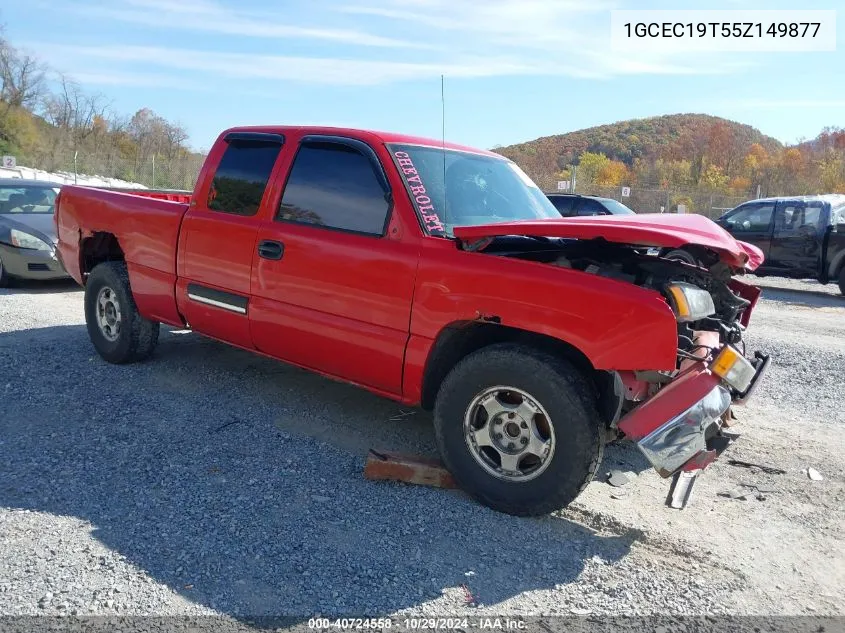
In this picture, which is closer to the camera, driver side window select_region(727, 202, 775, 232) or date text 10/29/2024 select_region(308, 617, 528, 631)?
date text 10/29/2024 select_region(308, 617, 528, 631)

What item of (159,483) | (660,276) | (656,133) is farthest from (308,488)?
(656,133)

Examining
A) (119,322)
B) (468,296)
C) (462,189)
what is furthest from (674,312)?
(119,322)

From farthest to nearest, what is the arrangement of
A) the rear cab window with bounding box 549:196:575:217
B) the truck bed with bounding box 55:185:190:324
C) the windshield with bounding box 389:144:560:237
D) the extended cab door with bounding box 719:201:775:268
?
1. the rear cab window with bounding box 549:196:575:217
2. the extended cab door with bounding box 719:201:775:268
3. the truck bed with bounding box 55:185:190:324
4. the windshield with bounding box 389:144:560:237

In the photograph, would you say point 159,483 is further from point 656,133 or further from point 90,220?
point 656,133

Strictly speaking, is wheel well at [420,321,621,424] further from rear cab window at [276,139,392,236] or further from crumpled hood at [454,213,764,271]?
rear cab window at [276,139,392,236]

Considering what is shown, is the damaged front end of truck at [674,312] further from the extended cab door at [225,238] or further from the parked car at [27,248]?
the parked car at [27,248]

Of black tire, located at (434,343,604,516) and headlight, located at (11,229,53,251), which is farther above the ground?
headlight, located at (11,229,53,251)

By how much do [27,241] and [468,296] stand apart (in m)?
8.45

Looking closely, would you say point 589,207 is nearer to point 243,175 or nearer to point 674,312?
point 243,175

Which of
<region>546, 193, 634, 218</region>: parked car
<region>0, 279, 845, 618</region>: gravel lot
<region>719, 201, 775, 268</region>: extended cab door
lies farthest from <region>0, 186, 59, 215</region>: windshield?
<region>719, 201, 775, 268</region>: extended cab door

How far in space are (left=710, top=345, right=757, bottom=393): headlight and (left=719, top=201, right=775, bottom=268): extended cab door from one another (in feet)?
37.7

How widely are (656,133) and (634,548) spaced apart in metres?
104

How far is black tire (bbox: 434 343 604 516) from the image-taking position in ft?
11.0

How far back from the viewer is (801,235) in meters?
13.3
